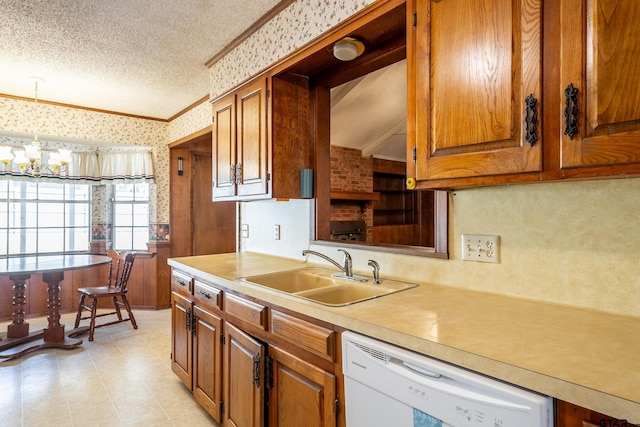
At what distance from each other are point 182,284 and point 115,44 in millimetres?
1865

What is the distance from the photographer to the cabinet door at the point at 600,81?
893mm

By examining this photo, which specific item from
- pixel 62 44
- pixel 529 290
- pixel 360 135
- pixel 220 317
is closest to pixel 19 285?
pixel 62 44

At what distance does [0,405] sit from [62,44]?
100 inches

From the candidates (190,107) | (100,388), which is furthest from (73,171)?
(100,388)

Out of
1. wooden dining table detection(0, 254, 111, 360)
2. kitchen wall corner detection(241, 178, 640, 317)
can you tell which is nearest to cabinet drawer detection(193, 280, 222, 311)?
kitchen wall corner detection(241, 178, 640, 317)

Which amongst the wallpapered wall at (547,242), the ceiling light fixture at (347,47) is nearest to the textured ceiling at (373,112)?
the ceiling light fixture at (347,47)

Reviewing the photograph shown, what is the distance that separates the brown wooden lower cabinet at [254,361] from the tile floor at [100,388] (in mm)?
224

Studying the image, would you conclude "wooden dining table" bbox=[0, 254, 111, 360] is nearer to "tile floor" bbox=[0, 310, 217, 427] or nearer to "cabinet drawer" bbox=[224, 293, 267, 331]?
"tile floor" bbox=[0, 310, 217, 427]

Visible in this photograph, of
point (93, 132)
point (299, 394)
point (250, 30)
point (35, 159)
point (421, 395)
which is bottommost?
point (299, 394)

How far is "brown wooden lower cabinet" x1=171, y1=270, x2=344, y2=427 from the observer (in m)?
1.33

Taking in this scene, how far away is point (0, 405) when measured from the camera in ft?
7.78

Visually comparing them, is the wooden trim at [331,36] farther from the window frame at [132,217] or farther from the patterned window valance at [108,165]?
the window frame at [132,217]

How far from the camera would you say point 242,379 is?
5.69ft

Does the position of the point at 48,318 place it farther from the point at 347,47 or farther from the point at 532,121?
the point at 532,121
